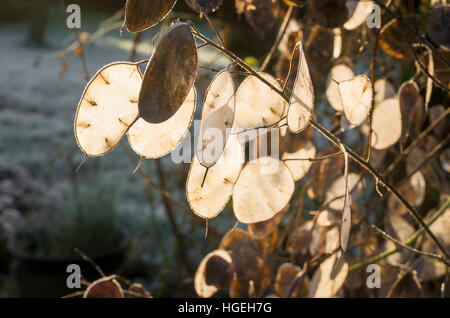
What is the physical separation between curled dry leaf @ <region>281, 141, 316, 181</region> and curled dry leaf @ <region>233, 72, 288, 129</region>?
194 millimetres

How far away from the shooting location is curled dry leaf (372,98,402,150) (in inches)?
23.1

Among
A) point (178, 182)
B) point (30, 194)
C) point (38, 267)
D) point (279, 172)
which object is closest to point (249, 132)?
point (279, 172)

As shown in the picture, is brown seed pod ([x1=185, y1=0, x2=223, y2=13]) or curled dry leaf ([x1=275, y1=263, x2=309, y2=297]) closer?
brown seed pod ([x1=185, y1=0, x2=223, y2=13])

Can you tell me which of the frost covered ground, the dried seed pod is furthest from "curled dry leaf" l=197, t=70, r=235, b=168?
the frost covered ground

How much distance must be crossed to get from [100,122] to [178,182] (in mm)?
1251

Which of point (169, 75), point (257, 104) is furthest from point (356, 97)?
point (169, 75)

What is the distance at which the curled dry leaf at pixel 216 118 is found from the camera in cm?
31

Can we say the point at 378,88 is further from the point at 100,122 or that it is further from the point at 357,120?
the point at 100,122

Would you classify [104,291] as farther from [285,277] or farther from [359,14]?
[359,14]

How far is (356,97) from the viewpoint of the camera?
0.41 meters

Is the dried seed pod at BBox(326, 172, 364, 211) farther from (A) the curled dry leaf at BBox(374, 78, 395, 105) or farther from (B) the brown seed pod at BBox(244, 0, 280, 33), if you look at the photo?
(B) the brown seed pod at BBox(244, 0, 280, 33)

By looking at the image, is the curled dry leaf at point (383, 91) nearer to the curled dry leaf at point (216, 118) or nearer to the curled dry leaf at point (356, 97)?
the curled dry leaf at point (356, 97)

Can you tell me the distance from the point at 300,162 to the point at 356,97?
0.20m

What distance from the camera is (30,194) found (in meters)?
2.15
